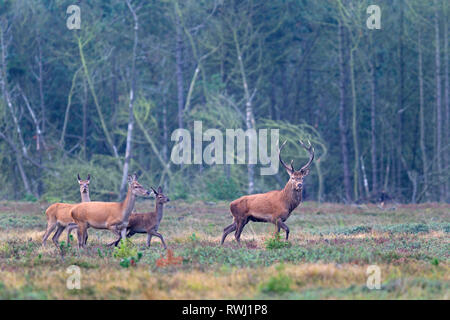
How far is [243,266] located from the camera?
12.0m

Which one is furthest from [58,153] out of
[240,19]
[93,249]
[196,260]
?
[196,260]

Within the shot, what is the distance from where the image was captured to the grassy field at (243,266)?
33.2 feet

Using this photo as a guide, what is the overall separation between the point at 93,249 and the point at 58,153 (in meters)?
22.1

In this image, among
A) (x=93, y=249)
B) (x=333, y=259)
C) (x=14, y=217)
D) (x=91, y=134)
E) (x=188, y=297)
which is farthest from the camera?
(x=91, y=134)

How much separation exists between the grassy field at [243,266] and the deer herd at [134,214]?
0.42m

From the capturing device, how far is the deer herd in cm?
1472

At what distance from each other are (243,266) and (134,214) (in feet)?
13.7

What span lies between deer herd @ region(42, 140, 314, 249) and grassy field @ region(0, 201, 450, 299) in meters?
0.42

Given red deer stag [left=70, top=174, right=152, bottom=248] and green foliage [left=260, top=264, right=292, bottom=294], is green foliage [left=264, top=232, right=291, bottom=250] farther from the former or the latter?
green foliage [left=260, top=264, right=292, bottom=294]

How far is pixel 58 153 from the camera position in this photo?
36.1m

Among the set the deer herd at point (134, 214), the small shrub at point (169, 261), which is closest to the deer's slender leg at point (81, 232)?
A: the deer herd at point (134, 214)

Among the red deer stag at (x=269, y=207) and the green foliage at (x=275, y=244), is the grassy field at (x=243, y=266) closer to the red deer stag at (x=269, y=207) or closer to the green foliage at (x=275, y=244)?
the green foliage at (x=275, y=244)

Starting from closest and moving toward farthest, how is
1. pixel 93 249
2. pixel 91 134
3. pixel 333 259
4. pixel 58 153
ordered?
pixel 333 259 → pixel 93 249 → pixel 58 153 → pixel 91 134

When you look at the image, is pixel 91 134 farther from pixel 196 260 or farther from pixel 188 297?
pixel 188 297
